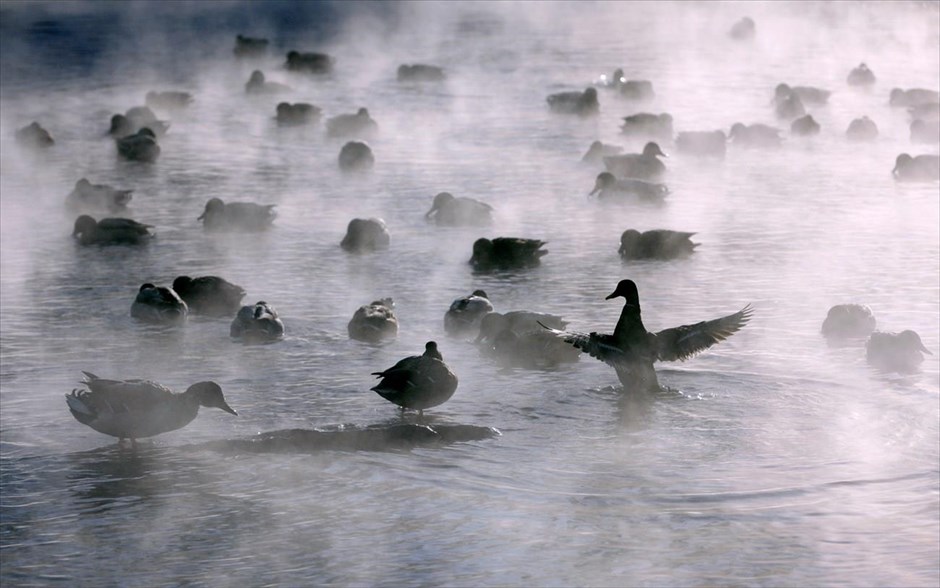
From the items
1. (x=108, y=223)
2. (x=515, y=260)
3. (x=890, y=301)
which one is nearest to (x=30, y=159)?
(x=108, y=223)

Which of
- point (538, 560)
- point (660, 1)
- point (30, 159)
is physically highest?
point (660, 1)

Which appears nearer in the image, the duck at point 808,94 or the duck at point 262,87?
the duck at point 808,94

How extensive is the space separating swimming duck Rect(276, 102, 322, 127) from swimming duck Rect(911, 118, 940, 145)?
11953 mm

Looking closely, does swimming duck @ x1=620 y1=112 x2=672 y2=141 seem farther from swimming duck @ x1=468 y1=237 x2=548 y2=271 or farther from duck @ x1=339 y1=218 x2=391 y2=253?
swimming duck @ x1=468 y1=237 x2=548 y2=271

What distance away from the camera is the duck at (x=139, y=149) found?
2686 cm

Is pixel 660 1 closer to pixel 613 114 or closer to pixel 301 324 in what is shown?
pixel 613 114

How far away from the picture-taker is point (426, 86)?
1473 inches

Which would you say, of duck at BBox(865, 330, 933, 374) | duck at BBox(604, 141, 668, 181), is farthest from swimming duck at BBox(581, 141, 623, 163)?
duck at BBox(865, 330, 933, 374)

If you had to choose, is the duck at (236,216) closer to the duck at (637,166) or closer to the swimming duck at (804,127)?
the duck at (637,166)

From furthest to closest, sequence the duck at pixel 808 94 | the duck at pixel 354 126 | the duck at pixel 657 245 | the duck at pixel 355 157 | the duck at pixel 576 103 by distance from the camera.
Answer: the duck at pixel 808 94
the duck at pixel 576 103
the duck at pixel 354 126
the duck at pixel 355 157
the duck at pixel 657 245

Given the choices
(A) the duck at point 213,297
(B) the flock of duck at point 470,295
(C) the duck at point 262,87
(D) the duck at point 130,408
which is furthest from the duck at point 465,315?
(C) the duck at point 262,87

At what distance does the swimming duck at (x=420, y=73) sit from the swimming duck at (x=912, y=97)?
10819 mm

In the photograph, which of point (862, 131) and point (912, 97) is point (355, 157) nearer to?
point (862, 131)

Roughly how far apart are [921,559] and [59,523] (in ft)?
18.0
